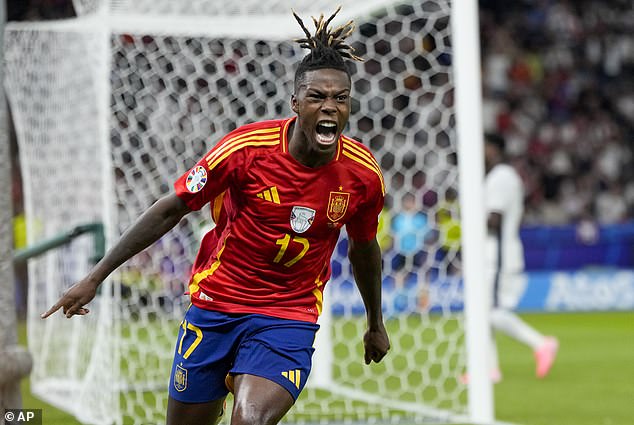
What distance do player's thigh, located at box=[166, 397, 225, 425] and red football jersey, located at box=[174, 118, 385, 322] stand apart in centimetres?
37

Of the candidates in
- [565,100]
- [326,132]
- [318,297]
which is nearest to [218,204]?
[318,297]

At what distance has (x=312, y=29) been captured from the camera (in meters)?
8.29

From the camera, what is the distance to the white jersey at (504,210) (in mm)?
9406

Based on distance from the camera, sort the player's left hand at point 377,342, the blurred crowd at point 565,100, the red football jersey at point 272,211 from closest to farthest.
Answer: the red football jersey at point 272,211 → the player's left hand at point 377,342 → the blurred crowd at point 565,100

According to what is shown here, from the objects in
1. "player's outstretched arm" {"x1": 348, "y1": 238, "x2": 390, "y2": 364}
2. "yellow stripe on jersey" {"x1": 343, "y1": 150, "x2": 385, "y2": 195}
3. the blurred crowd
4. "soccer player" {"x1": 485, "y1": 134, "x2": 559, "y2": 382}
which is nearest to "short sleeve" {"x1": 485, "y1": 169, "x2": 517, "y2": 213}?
"soccer player" {"x1": 485, "y1": 134, "x2": 559, "y2": 382}

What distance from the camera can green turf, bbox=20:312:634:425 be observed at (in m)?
7.34

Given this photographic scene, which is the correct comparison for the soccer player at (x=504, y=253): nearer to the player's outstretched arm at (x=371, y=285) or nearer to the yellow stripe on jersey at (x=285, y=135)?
the player's outstretched arm at (x=371, y=285)

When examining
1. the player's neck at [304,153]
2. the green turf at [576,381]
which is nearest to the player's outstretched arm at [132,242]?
the player's neck at [304,153]

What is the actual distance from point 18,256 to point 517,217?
4791mm

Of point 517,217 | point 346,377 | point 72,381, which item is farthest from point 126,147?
point 517,217

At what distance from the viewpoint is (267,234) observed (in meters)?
4.23

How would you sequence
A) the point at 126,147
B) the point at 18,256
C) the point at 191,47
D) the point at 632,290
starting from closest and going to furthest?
the point at 18,256 < the point at 126,147 < the point at 191,47 < the point at 632,290

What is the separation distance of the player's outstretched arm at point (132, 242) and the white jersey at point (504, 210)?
5.61 meters

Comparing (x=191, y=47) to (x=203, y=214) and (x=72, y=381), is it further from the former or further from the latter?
(x=72, y=381)
